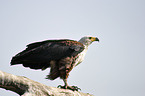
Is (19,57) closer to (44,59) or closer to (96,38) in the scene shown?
(44,59)

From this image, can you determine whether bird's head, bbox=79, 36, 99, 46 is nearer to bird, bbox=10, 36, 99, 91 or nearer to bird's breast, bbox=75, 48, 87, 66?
bird's breast, bbox=75, 48, 87, 66

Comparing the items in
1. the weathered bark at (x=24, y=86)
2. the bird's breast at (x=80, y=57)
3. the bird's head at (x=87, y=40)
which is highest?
the bird's head at (x=87, y=40)

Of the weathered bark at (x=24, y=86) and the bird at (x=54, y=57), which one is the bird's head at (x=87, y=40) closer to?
the bird at (x=54, y=57)

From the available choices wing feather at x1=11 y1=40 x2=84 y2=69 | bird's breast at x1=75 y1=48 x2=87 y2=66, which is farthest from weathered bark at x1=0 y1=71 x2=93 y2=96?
bird's breast at x1=75 y1=48 x2=87 y2=66

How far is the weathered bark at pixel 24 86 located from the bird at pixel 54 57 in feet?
2.81

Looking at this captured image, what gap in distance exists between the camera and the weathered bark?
490 cm

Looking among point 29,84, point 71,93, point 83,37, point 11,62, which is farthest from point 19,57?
point 83,37

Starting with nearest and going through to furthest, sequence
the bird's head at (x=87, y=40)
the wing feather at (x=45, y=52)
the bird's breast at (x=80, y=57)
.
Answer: the wing feather at (x=45, y=52), the bird's breast at (x=80, y=57), the bird's head at (x=87, y=40)

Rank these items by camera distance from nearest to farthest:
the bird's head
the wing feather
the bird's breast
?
the wing feather, the bird's breast, the bird's head

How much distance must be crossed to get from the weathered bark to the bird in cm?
86

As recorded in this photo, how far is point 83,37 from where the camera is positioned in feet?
24.3

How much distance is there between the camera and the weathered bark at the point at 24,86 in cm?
490

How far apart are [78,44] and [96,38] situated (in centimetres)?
95

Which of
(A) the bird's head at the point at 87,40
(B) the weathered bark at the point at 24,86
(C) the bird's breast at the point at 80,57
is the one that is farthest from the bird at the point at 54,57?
(B) the weathered bark at the point at 24,86
